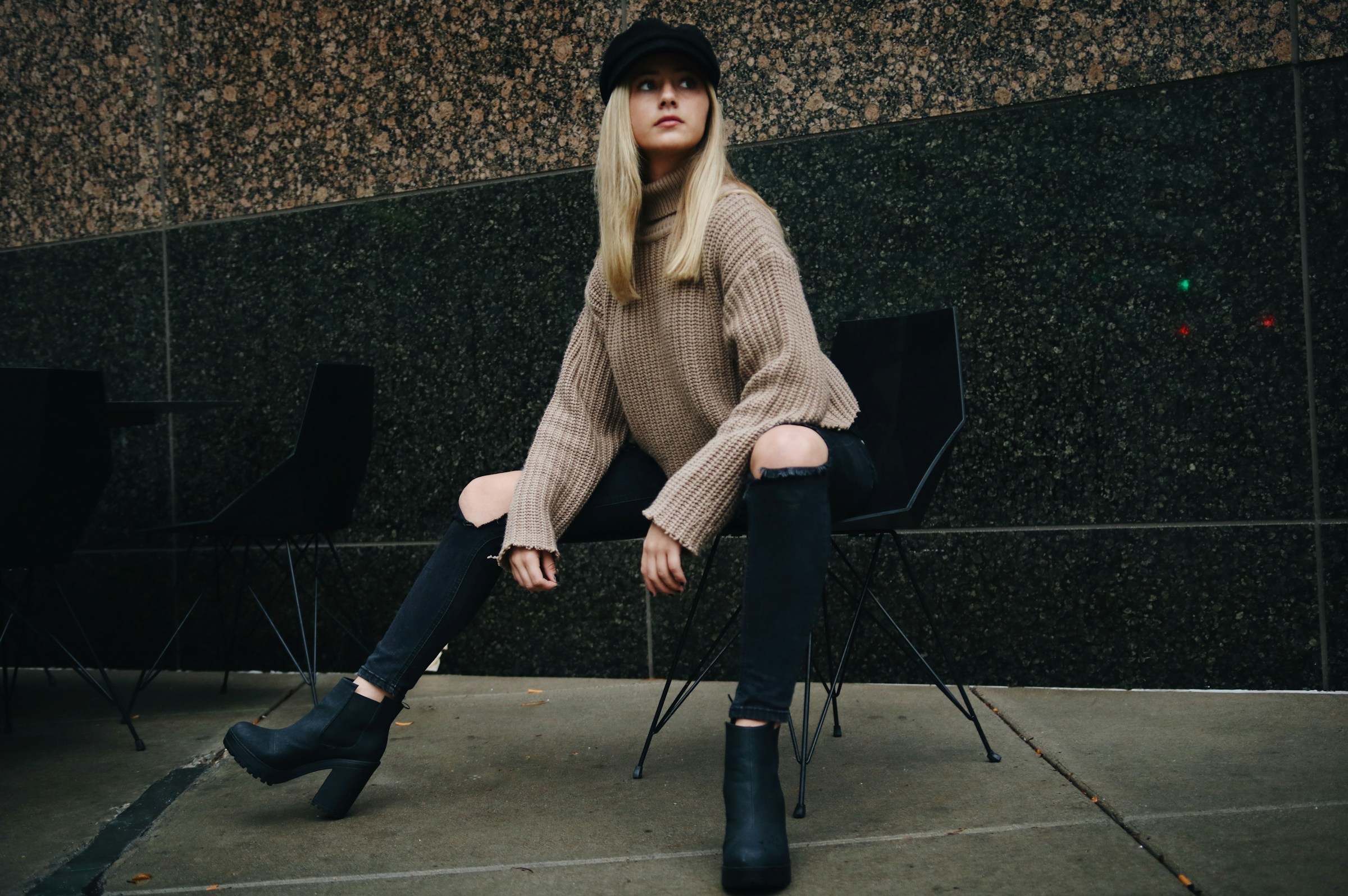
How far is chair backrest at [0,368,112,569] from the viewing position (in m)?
2.89

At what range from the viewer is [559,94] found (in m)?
4.02

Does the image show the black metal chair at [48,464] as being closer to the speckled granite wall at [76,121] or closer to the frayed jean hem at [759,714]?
the speckled granite wall at [76,121]

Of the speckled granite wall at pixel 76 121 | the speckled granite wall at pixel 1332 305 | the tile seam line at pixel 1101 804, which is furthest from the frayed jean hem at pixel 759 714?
the speckled granite wall at pixel 76 121

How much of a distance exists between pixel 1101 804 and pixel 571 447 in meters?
1.31

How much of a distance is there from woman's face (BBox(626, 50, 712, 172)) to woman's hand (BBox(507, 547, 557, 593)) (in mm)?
890

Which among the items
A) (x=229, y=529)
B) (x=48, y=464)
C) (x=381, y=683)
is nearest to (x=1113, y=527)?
(x=381, y=683)

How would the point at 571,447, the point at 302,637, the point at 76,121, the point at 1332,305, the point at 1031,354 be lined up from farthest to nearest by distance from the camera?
the point at 76,121
the point at 302,637
the point at 1031,354
the point at 1332,305
the point at 571,447

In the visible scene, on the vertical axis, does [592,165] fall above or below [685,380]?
above

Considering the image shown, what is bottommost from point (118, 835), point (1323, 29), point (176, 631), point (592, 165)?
point (118, 835)

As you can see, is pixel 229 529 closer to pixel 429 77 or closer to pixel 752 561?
pixel 429 77

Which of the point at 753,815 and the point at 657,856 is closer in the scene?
the point at 753,815

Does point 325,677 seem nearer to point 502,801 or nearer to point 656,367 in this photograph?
point 502,801

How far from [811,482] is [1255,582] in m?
2.01

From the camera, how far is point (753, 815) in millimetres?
1903
